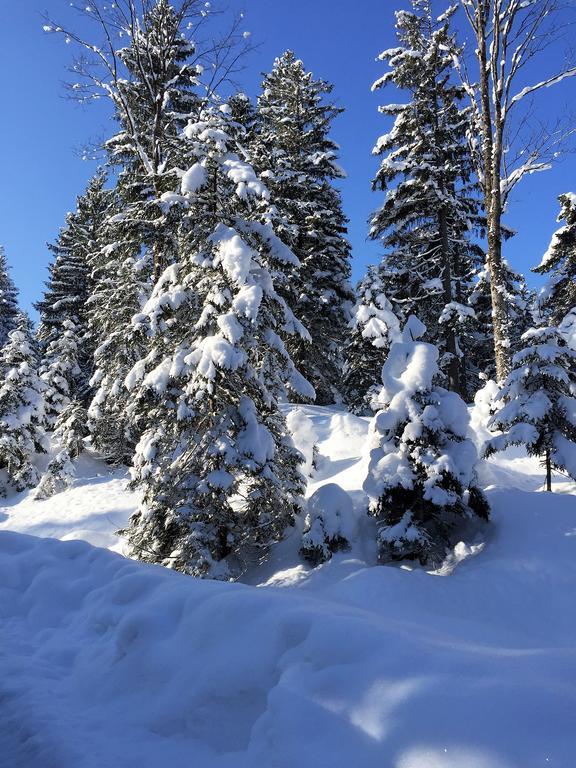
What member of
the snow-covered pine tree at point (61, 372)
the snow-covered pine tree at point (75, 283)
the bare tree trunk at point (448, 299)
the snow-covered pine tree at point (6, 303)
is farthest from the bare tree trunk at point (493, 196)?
the snow-covered pine tree at point (6, 303)

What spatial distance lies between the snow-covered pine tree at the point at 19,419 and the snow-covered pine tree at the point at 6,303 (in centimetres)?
1690

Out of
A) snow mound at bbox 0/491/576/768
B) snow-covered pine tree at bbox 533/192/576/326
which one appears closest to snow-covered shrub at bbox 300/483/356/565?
snow mound at bbox 0/491/576/768

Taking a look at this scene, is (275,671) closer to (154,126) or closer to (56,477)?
(154,126)

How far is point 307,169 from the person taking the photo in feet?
68.1

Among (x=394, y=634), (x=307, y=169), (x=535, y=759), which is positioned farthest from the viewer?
(x=307, y=169)

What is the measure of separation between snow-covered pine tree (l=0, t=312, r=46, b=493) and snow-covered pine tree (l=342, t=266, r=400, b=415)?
13005mm

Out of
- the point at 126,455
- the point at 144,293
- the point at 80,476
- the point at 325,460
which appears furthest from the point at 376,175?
the point at 80,476

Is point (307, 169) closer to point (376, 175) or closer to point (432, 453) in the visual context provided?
point (376, 175)

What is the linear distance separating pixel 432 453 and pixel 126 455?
502 inches

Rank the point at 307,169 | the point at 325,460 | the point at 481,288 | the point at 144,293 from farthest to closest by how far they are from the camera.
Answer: the point at 307,169
the point at 481,288
the point at 144,293
the point at 325,460

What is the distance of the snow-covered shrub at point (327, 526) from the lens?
6.93 metres

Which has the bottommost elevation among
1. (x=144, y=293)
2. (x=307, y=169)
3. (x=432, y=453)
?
(x=432, y=453)

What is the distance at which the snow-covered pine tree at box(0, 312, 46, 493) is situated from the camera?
17234 millimetres

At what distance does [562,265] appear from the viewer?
1700 cm
